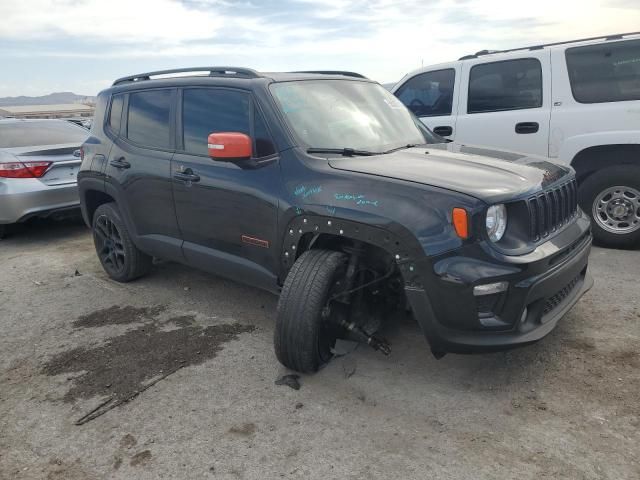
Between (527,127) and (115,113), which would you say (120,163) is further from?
(527,127)

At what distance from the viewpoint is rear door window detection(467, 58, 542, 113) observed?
5.59 meters

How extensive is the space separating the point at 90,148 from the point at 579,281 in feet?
14.0

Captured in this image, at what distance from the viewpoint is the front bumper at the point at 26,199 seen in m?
6.48

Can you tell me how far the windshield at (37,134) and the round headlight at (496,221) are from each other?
20.1 ft

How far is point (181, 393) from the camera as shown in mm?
3184

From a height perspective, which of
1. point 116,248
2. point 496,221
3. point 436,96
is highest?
point 436,96

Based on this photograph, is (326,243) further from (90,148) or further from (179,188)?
(90,148)

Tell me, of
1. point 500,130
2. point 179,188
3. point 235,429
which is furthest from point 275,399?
point 500,130

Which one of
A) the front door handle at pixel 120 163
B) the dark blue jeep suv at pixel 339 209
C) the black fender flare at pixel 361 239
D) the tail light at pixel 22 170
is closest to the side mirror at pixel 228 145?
the dark blue jeep suv at pixel 339 209

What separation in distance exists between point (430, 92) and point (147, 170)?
361 centimetres

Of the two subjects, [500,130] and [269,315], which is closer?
[269,315]

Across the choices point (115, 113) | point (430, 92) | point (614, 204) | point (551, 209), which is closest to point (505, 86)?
point (430, 92)

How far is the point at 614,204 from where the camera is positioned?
5.30m

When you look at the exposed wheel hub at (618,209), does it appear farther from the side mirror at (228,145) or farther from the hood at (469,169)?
the side mirror at (228,145)
